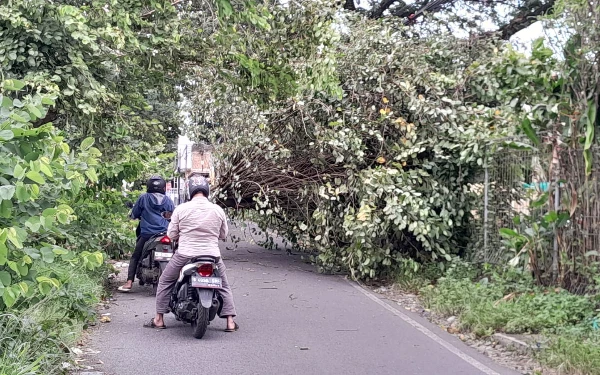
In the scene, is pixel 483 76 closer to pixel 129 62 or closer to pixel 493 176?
pixel 493 176

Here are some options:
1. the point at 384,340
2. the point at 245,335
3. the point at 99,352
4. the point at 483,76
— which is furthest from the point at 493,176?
the point at 99,352

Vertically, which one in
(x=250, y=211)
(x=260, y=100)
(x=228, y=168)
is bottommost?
(x=250, y=211)

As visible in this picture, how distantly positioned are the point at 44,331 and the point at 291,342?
2.67 m

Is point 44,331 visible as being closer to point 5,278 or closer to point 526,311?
point 5,278

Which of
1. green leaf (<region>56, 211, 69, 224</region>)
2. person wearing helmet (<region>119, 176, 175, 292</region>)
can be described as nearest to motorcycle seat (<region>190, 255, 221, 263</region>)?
person wearing helmet (<region>119, 176, 175, 292</region>)

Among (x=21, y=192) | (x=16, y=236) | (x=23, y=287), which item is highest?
(x=21, y=192)

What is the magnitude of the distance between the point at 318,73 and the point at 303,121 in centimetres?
235

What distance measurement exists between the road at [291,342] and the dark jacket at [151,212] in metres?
1.05

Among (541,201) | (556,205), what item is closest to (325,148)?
(541,201)

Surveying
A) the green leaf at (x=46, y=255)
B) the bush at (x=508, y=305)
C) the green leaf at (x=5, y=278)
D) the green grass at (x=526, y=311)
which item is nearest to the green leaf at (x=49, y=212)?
the green leaf at (x=46, y=255)

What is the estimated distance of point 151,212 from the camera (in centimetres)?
1020

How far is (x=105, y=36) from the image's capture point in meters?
8.51

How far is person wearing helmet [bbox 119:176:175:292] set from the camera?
33.3 ft

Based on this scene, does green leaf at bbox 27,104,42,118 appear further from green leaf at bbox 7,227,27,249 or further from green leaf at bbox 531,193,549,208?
green leaf at bbox 531,193,549,208
